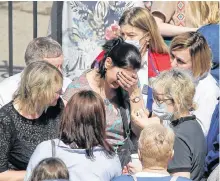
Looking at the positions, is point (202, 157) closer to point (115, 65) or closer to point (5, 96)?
point (115, 65)

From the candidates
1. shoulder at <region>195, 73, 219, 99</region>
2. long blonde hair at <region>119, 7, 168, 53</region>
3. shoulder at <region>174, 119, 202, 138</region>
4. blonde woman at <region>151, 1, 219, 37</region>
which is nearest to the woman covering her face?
long blonde hair at <region>119, 7, 168, 53</region>

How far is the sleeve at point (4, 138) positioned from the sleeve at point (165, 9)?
266 centimetres

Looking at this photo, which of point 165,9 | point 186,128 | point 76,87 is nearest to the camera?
point 186,128

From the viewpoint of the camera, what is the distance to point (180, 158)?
4.98 meters

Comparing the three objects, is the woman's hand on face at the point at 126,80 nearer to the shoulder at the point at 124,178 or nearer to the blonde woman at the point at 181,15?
the shoulder at the point at 124,178

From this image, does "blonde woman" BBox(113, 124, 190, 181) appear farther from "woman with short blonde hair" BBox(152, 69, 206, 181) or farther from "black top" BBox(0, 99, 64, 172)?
"black top" BBox(0, 99, 64, 172)

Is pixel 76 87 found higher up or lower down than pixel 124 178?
higher up

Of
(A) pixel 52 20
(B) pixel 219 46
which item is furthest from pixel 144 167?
(A) pixel 52 20

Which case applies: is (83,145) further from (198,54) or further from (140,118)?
(198,54)

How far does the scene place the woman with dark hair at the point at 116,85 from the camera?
5398mm

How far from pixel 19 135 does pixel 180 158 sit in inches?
42.3

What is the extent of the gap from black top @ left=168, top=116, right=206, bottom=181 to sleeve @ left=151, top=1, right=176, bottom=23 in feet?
7.36

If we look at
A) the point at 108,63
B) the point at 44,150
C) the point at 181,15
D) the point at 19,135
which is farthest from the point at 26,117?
the point at 181,15

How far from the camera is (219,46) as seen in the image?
6633 mm
